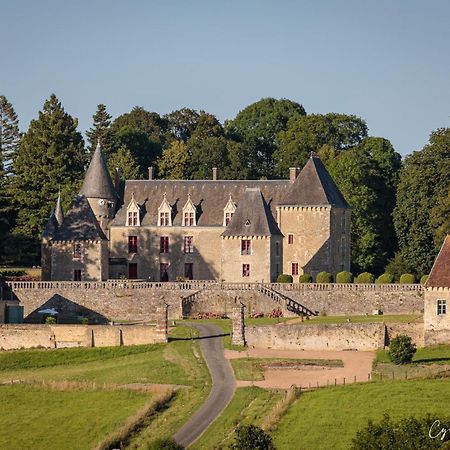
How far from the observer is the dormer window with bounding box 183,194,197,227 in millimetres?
80500

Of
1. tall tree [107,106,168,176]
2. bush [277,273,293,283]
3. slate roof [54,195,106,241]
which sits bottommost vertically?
bush [277,273,293,283]

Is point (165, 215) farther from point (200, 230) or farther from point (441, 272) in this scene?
point (441, 272)

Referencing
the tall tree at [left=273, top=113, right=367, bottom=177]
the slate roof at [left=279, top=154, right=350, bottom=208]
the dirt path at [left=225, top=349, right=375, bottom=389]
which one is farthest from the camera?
the tall tree at [left=273, top=113, right=367, bottom=177]

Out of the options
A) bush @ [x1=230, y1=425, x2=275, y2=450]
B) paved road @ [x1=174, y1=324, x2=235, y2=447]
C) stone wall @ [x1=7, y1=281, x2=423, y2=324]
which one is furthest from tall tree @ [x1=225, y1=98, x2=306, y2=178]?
bush @ [x1=230, y1=425, x2=275, y2=450]

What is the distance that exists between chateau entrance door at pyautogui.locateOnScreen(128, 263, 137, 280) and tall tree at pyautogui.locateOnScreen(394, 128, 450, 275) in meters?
14.0

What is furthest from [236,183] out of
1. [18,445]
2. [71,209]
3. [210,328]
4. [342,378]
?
[18,445]

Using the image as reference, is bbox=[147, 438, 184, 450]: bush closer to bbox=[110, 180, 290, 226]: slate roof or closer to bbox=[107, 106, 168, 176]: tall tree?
bbox=[110, 180, 290, 226]: slate roof

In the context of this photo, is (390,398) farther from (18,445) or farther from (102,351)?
(102,351)

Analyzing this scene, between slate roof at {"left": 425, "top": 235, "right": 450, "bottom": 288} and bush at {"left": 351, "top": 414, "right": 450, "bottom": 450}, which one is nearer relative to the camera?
bush at {"left": 351, "top": 414, "right": 450, "bottom": 450}

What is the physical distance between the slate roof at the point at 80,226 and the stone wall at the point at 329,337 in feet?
55.2

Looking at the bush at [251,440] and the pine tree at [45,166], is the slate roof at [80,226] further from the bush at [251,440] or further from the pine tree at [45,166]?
the bush at [251,440]

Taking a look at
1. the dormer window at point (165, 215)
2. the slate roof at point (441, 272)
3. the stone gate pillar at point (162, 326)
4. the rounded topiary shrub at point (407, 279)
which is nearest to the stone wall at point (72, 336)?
the stone gate pillar at point (162, 326)

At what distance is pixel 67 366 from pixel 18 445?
13.3m

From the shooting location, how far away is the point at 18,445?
1898 inches
